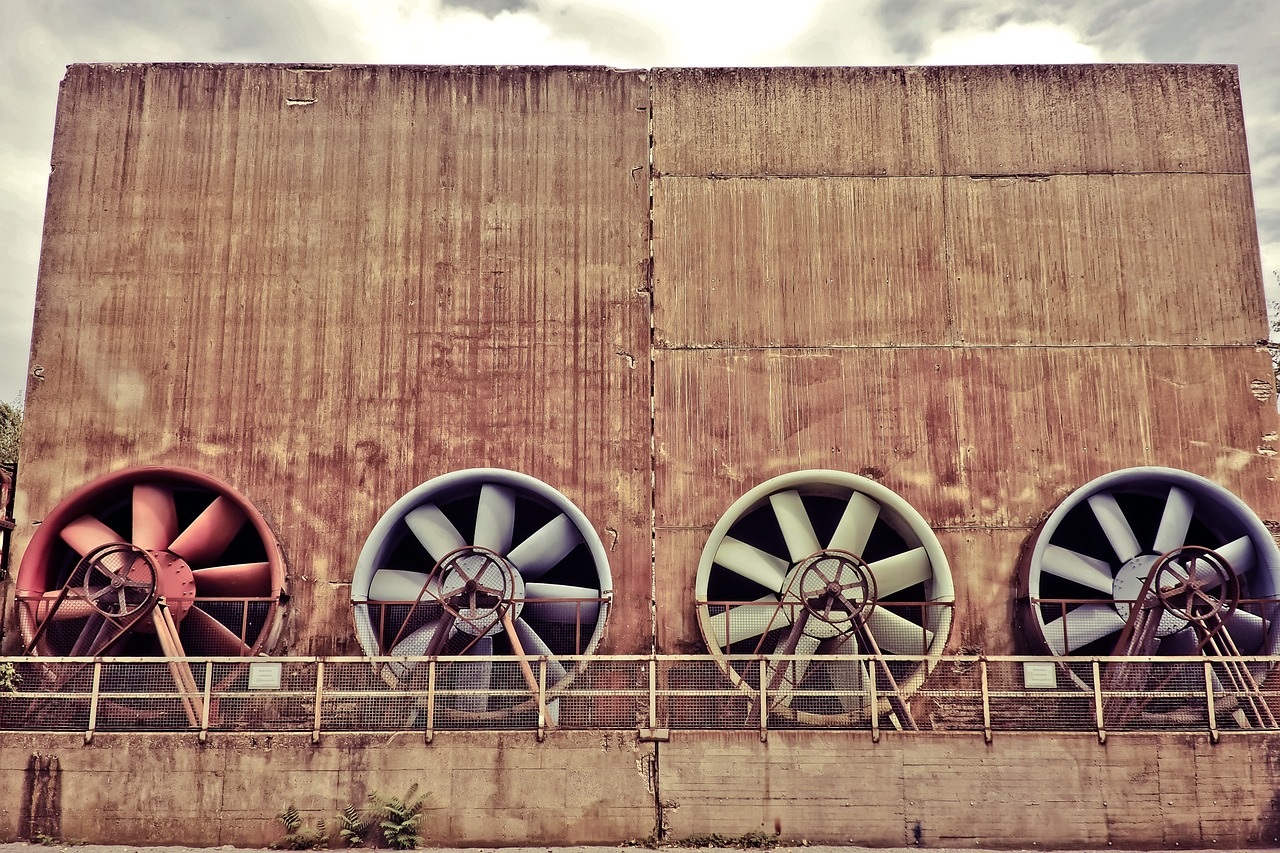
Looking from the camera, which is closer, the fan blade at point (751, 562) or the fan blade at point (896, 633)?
the fan blade at point (896, 633)

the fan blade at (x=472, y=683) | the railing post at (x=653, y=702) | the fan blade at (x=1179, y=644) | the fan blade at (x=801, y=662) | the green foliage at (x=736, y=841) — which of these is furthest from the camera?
the fan blade at (x=1179, y=644)

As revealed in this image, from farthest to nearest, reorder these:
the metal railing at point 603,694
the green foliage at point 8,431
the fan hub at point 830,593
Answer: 1. the green foliage at point 8,431
2. the fan hub at point 830,593
3. the metal railing at point 603,694

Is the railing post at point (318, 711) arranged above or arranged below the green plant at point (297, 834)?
above

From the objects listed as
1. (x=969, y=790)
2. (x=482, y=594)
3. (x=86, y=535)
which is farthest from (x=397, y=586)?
(x=969, y=790)

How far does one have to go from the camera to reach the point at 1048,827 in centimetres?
1117

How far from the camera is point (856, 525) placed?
1351 cm

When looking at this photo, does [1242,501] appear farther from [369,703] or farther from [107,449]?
[107,449]

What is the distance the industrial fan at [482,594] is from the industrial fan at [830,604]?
1.79 meters

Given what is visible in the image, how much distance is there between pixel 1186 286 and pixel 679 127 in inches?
293

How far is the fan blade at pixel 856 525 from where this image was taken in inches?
530

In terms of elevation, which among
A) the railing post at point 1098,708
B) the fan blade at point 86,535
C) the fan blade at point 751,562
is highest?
the fan blade at point 86,535

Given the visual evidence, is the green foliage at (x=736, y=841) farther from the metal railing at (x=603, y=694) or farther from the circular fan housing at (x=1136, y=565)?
the circular fan housing at (x=1136, y=565)

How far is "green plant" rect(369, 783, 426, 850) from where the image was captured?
35.6 feet

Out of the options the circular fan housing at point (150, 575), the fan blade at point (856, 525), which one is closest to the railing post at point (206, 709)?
the circular fan housing at point (150, 575)
